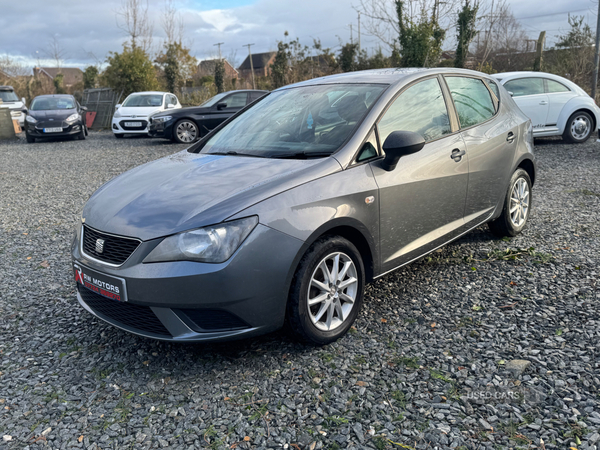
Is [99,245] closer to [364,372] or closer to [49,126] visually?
[364,372]

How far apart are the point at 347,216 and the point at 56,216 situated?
17.6 feet

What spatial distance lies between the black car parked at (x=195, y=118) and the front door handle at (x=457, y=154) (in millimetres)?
11474

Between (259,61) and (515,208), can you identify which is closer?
(515,208)

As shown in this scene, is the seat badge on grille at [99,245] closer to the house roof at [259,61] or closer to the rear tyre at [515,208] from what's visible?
the rear tyre at [515,208]

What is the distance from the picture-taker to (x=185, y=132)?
14.9 m

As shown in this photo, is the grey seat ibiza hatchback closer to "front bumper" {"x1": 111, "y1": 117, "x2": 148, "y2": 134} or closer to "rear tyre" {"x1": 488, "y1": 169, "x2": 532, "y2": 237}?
"rear tyre" {"x1": 488, "y1": 169, "x2": 532, "y2": 237}

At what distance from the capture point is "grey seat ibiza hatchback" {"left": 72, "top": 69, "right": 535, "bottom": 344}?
269 centimetres

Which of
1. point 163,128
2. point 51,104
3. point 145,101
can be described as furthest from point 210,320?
point 51,104

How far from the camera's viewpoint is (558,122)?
36.8 feet

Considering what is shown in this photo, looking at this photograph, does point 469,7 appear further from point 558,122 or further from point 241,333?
point 241,333

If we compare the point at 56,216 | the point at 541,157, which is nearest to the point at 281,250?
the point at 56,216

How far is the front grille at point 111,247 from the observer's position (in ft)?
9.20

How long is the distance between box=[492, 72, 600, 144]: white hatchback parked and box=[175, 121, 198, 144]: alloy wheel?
27.7 ft

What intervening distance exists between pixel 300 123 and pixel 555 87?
9.53m
